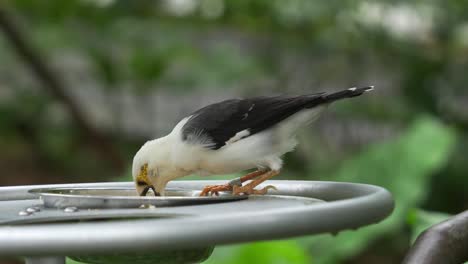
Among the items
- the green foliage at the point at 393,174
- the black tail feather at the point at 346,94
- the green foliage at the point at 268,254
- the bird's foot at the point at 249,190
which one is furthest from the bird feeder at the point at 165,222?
the green foliage at the point at 393,174

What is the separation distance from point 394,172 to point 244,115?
363 centimetres

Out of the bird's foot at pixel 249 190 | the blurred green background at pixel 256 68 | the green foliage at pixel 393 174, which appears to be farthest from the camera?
the blurred green background at pixel 256 68

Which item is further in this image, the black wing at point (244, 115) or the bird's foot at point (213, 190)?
the black wing at point (244, 115)

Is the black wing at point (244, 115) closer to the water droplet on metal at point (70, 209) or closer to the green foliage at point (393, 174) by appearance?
the water droplet on metal at point (70, 209)

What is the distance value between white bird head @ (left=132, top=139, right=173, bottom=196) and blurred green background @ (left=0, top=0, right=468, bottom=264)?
4.05 metres

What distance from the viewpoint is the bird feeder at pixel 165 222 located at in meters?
0.99

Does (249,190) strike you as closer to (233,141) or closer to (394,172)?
(233,141)

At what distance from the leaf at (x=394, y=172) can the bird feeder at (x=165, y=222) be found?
3.46m

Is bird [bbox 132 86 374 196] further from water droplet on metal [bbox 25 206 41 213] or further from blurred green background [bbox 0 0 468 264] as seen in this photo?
blurred green background [bbox 0 0 468 264]

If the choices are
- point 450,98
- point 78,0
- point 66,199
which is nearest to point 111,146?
point 78,0

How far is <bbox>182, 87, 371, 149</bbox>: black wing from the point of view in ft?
6.88

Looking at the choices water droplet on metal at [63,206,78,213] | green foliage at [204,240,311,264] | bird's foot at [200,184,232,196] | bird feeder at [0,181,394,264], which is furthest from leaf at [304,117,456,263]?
water droplet on metal at [63,206,78,213]

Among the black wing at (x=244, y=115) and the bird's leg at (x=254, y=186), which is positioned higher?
the black wing at (x=244, y=115)

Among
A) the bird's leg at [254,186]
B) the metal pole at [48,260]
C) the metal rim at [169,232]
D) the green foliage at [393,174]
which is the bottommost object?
the green foliage at [393,174]
